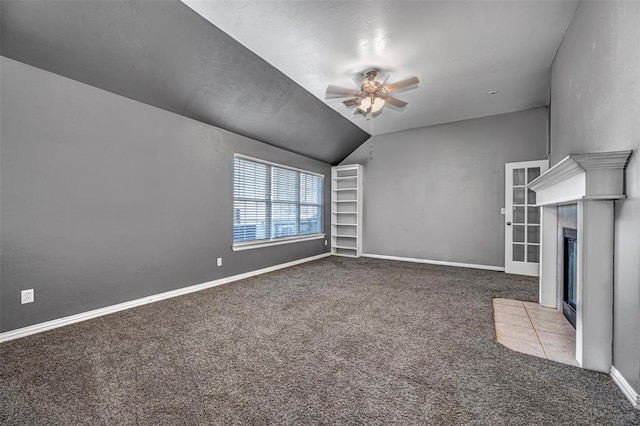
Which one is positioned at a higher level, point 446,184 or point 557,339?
point 446,184

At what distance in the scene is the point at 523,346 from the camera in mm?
A: 2217

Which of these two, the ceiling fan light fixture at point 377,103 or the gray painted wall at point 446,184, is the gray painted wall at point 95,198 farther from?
the gray painted wall at point 446,184

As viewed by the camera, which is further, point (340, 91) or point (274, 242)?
point (274, 242)

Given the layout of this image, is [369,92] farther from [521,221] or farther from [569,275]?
[521,221]

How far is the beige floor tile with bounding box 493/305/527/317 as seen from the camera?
9.65ft

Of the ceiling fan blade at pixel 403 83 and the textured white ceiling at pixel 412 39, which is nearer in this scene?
the textured white ceiling at pixel 412 39

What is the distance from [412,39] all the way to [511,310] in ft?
10.5

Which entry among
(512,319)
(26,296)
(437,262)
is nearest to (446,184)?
(437,262)

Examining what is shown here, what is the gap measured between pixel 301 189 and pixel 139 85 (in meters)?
3.46

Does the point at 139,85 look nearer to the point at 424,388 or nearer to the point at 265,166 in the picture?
the point at 265,166

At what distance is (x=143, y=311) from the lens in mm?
2939

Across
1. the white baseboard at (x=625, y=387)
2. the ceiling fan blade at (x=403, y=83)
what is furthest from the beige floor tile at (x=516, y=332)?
the ceiling fan blade at (x=403, y=83)

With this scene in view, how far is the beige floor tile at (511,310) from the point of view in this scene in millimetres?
2940

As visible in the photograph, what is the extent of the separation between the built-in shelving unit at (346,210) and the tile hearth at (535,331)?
363cm
